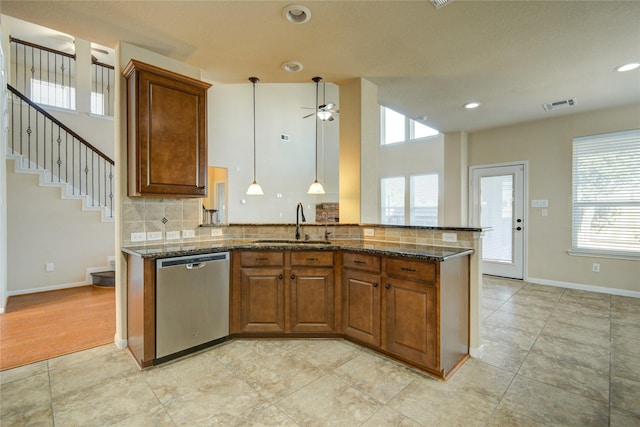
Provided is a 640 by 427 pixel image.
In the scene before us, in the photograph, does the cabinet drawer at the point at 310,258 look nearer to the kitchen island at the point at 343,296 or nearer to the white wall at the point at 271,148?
the kitchen island at the point at 343,296

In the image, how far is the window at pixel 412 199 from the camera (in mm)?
7582

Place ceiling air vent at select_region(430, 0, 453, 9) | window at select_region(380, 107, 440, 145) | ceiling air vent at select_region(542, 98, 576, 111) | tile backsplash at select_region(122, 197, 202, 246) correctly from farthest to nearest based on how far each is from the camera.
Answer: window at select_region(380, 107, 440, 145) → ceiling air vent at select_region(542, 98, 576, 111) → tile backsplash at select_region(122, 197, 202, 246) → ceiling air vent at select_region(430, 0, 453, 9)

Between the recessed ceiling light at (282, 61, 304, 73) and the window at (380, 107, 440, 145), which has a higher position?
the window at (380, 107, 440, 145)

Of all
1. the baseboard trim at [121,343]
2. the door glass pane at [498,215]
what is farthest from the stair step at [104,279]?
the door glass pane at [498,215]

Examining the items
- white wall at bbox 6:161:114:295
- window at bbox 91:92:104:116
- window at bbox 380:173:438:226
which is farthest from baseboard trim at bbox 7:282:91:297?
window at bbox 380:173:438:226

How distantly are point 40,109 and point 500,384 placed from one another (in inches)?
275

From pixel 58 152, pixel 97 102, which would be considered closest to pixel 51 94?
pixel 97 102

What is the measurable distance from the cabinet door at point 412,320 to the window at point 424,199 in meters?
5.66

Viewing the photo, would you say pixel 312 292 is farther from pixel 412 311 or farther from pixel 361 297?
pixel 412 311

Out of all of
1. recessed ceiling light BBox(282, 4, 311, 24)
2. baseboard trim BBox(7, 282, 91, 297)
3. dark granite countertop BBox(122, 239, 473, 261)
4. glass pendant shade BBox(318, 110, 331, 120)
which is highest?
glass pendant shade BBox(318, 110, 331, 120)

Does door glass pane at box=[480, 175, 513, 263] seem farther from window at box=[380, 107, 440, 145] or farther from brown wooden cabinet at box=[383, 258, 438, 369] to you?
brown wooden cabinet at box=[383, 258, 438, 369]

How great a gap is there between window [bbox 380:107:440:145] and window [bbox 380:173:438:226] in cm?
105

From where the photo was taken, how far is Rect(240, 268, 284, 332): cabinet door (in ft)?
9.02

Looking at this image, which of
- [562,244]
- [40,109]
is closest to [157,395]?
[40,109]
